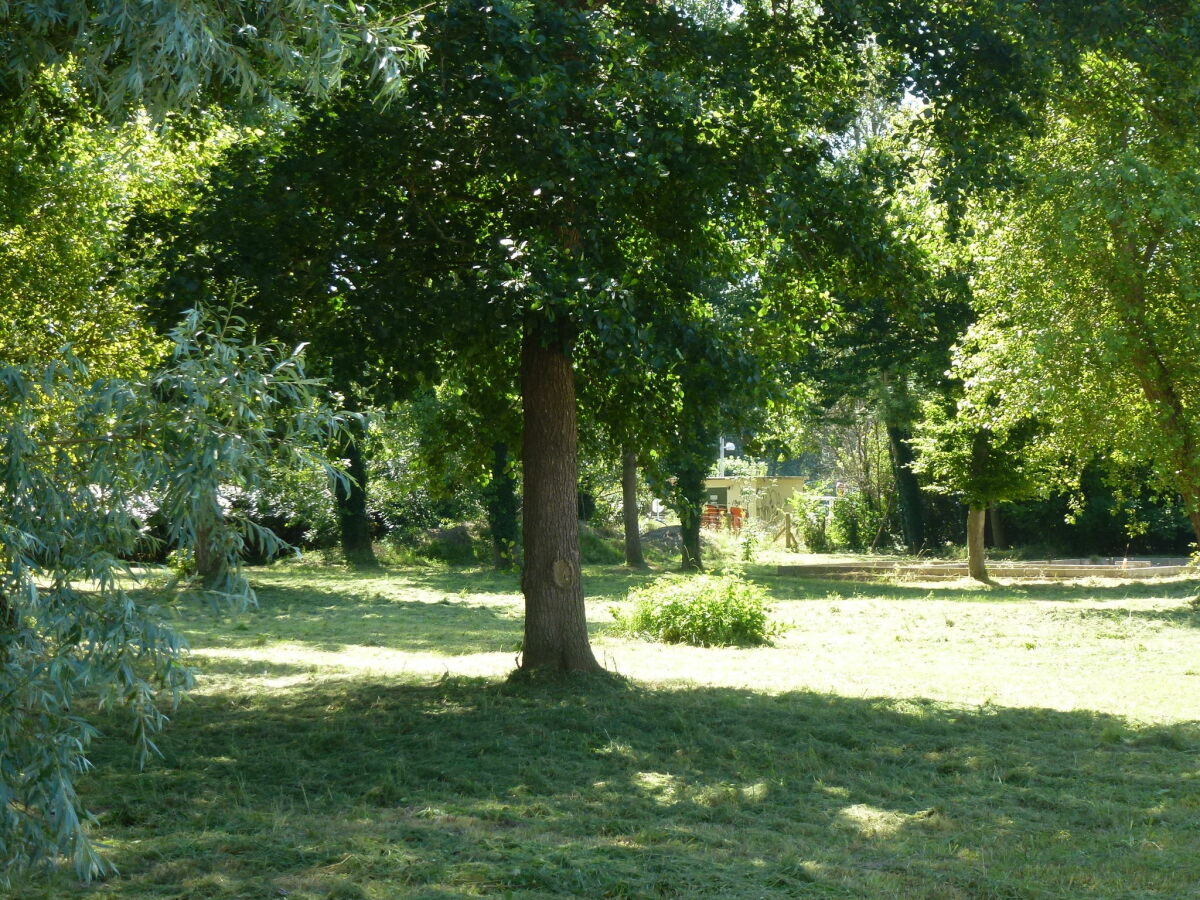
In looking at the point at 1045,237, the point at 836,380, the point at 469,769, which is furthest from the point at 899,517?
the point at 469,769

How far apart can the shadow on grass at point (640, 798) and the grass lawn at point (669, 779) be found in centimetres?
2

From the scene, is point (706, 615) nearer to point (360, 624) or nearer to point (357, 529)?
point (360, 624)

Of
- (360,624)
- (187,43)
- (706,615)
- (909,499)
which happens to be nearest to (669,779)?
(187,43)

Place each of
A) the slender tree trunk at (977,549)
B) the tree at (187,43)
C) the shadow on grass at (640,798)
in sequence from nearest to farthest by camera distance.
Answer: the tree at (187,43), the shadow on grass at (640,798), the slender tree trunk at (977,549)

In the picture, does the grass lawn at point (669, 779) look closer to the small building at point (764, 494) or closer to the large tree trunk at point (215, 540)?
the large tree trunk at point (215, 540)

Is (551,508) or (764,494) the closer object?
(551,508)

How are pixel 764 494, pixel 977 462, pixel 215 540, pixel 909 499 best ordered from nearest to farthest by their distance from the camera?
pixel 215 540, pixel 977 462, pixel 909 499, pixel 764 494

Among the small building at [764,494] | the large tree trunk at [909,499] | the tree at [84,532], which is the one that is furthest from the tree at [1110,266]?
the small building at [764,494]

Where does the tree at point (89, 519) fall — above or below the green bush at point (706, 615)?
above

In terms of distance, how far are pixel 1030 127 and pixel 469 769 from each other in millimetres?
6194

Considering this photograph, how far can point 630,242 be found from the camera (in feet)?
29.8

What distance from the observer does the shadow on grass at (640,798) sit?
493 cm

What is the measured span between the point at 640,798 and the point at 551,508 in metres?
3.29

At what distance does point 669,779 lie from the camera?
22.4 feet
